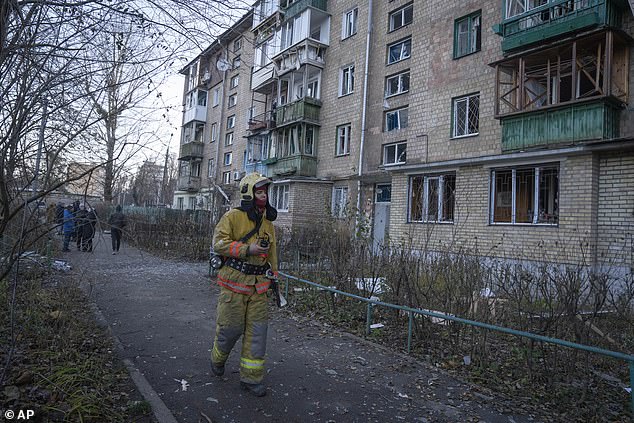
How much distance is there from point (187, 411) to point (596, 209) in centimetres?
1096

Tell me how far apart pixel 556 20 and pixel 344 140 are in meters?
10.8

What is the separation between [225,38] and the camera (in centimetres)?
431

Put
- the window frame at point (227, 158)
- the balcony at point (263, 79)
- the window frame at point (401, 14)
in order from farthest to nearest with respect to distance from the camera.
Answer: the window frame at point (227, 158) < the balcony at point (263, 79) < the window frame at point (401, 14)

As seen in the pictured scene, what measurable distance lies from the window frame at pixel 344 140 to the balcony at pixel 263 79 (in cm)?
675

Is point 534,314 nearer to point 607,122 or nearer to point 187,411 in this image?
point 187,411

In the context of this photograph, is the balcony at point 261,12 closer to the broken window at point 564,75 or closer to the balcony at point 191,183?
the broken window at point 564,75

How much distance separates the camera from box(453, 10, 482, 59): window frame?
14.4 metres

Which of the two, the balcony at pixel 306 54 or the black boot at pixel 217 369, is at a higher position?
the balcony at pixel 306 54

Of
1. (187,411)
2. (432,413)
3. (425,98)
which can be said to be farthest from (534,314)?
(425,98)

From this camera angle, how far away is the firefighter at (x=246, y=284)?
3.84 meters

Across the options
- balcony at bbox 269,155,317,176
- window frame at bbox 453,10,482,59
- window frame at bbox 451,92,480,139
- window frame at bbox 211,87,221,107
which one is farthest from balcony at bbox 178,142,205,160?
window frame at bbox 451,92,480,139

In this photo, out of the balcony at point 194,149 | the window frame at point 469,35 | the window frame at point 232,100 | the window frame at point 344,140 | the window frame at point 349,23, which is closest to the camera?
the window frame at point 469,35

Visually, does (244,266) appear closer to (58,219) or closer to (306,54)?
(58,219)

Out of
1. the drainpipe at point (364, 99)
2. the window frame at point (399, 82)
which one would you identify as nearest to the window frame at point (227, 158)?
the drainpipe at point (364, 99)
